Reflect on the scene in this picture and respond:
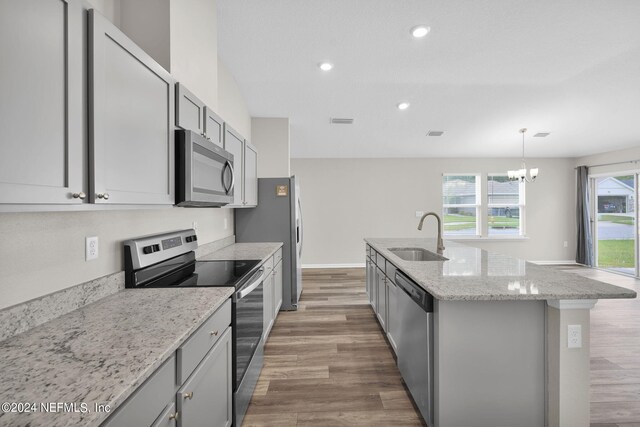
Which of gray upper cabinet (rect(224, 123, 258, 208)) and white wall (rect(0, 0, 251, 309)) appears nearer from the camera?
white wall (rect(0, 0, 251, 309))

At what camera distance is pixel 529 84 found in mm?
3980

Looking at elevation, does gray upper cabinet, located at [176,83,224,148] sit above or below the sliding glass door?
above

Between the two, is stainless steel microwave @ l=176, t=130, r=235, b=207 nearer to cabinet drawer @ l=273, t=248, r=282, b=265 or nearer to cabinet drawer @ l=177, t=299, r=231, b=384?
cabinet drawer @ l=177, t=299, r=231, b=384

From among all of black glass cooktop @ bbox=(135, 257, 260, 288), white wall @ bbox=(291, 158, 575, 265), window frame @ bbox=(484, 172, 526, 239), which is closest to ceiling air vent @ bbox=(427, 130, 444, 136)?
white wall @ bbox=(291, 158, 575, 265)

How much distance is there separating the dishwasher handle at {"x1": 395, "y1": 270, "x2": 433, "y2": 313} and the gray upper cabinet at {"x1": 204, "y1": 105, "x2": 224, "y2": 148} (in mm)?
1685

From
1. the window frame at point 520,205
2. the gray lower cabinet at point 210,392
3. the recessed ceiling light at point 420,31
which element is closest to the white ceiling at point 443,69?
the recessed ceiling light at point 420,31

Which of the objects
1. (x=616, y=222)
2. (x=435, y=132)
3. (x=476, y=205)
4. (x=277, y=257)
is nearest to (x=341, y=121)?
(x=435, y=132)

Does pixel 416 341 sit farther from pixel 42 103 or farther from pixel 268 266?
pixel 42 103

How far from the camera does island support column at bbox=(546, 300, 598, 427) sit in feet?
4.91

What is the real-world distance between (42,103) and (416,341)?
203 centimetres

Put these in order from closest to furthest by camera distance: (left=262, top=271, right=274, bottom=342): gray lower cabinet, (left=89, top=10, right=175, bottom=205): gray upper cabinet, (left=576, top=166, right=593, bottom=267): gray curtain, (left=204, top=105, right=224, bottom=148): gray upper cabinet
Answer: (left=89, top=10, right=175, bottom=205): gray upper cabinet, (left=204, top=105, right=224, bottom=148): gray upper cabinet, (left=262, top=271, right=274, bottom=342): gray lower cabinet, (left=576, top=166, right=593, bottom=267): gray curtain

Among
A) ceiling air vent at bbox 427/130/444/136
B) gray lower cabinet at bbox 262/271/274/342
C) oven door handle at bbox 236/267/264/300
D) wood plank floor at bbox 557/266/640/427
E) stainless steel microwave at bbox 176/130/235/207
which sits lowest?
wood plank floor at bbox 557/266/640/427

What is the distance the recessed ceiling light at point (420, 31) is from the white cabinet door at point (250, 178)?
2.00 metres

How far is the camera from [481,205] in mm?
6773
